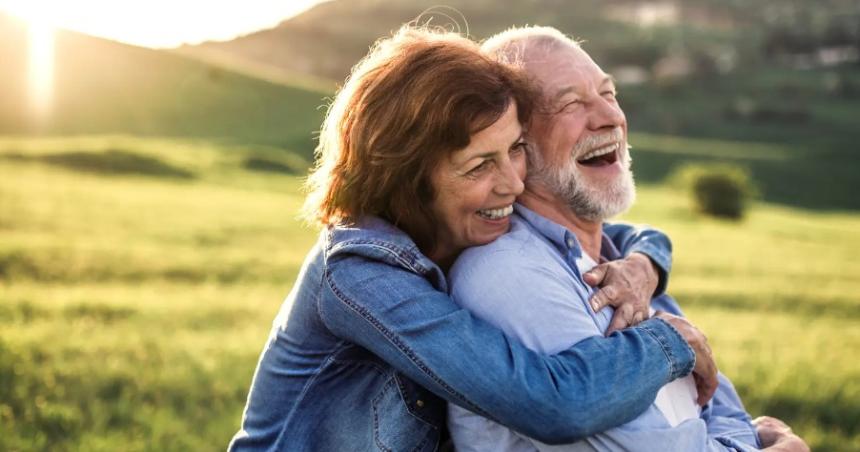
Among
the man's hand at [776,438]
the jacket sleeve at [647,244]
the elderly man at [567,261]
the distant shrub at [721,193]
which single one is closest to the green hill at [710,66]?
the distant shrub at [721,193]

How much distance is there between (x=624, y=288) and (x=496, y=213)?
0.64 meters

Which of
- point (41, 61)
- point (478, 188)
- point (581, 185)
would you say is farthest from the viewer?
point (41, 61)

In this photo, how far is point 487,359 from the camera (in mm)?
2762

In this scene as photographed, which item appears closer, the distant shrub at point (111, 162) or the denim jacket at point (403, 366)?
the denim jacket at point (403, 366)

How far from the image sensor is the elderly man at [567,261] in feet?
10.00

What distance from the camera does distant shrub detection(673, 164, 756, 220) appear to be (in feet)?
126

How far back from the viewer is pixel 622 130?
4012mm

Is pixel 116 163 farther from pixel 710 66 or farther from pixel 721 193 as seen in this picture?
pixel 710 66

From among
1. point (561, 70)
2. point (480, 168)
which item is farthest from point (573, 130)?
point (480, 168)

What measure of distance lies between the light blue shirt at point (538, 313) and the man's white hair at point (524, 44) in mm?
883

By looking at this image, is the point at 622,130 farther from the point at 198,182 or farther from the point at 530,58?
the point at 198,182

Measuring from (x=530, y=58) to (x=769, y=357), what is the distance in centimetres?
699

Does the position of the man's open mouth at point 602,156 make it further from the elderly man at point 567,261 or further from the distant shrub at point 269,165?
the distant shrub at point 269,165

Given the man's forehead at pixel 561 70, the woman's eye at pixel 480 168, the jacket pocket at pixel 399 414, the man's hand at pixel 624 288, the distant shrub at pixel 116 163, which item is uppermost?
the man's forehead at pixel 561 70
